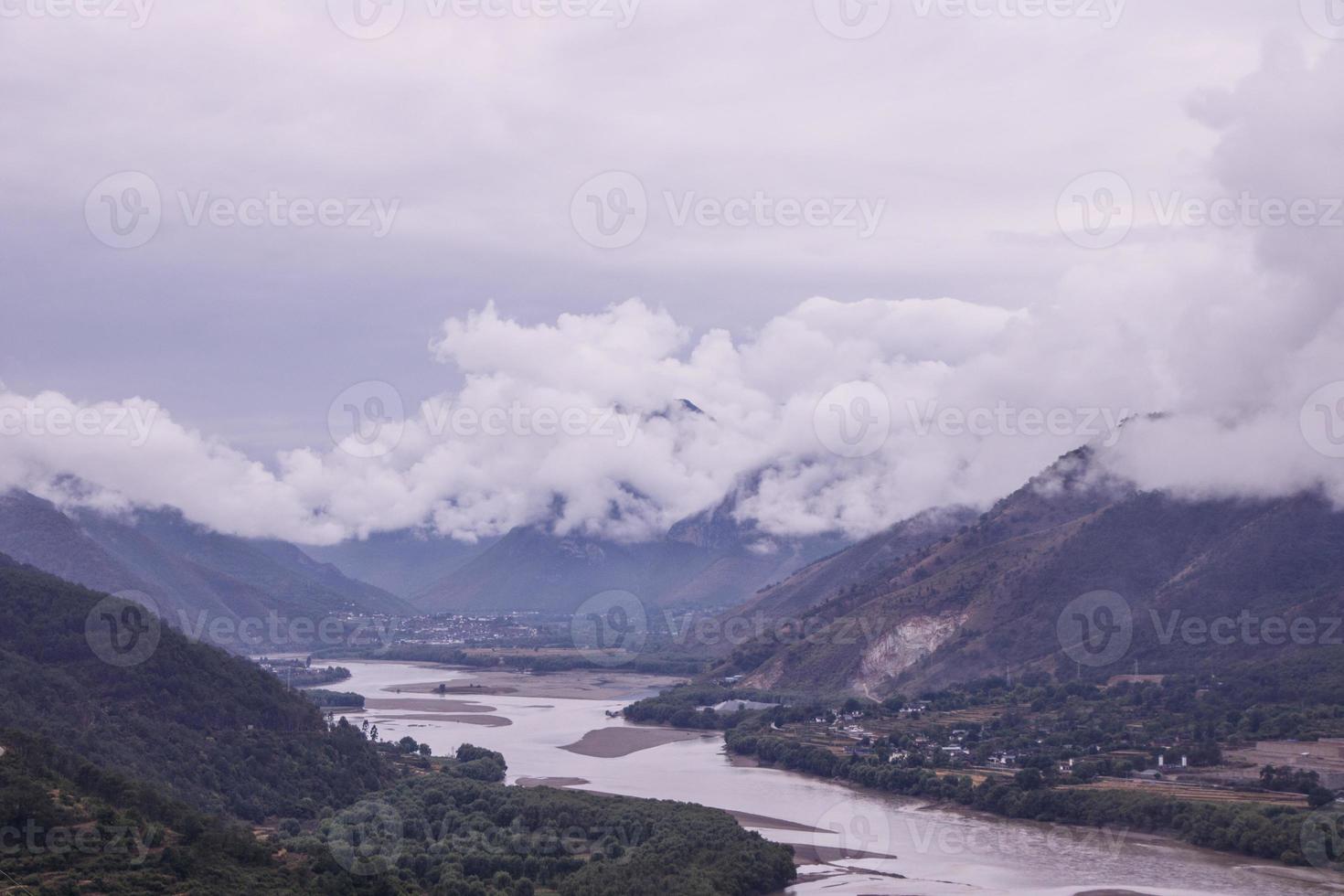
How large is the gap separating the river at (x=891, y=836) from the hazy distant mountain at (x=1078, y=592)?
25.5 meters

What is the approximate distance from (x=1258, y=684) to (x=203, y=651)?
64955 millimetres

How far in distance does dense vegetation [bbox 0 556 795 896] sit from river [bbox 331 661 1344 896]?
4.32 metres

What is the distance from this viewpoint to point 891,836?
61.6 metres

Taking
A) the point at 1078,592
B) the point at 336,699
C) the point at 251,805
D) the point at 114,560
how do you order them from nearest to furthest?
the point at 251,805, the point at 1078,592, the point at 336,699, the point at 114,560

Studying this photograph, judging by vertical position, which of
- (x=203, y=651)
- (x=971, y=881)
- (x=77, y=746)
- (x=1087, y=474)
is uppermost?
(x=1087, y=474)

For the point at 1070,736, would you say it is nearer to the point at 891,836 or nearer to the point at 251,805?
the point at 891,836

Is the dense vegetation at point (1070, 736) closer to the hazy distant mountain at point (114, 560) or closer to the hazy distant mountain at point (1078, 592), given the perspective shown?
the hazy distant mountain at point (1078, 592)

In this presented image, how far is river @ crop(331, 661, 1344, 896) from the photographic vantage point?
5162 cm

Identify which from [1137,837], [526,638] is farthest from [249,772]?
[526,638]

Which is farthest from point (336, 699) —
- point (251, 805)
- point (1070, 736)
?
point (1070, 736)

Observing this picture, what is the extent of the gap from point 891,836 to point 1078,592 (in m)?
56.1

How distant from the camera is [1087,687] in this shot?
99.6 metres

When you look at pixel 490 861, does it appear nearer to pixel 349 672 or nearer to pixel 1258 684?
pixel 1258 684

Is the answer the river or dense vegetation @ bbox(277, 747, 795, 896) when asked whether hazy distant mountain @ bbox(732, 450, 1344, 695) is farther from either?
dense vegetation @ bbox(277, 747, 795, 896)
